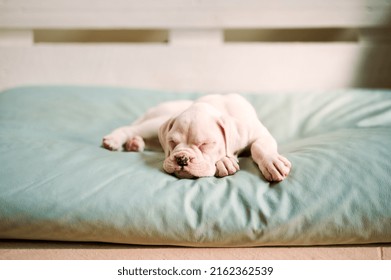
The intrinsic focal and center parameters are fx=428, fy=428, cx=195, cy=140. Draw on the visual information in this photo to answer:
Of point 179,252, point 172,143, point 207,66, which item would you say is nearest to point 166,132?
point 172,143

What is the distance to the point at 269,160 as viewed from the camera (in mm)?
1424

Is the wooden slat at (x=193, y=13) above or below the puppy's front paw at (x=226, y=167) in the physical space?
above

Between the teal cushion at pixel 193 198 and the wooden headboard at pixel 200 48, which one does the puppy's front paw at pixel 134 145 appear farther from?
the wooden headboard at pixel 200 48

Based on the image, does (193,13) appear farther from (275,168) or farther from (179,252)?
(179,252)

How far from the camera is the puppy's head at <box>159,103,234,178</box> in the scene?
1436mm

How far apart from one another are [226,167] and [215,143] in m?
0.10

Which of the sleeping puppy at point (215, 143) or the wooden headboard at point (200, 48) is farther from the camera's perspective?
the wooden headboard at point (200, 48)

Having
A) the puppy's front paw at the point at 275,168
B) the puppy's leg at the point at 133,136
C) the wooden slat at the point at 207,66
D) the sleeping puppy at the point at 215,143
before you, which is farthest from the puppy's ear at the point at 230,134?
the wooden slat at the point at 207,66

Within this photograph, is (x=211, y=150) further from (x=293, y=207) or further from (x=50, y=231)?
(x=50, y=231)

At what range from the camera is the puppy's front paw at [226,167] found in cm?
147

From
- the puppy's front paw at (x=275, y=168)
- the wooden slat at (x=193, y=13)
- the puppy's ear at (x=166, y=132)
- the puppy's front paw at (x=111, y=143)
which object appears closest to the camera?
the puppy's front paw at (x=275, y=168)

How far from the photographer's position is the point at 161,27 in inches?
110

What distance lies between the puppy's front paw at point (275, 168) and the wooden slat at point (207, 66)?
150 centimetres

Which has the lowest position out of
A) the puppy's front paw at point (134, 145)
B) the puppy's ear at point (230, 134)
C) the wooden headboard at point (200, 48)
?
the puppy's front paw at point (134, 145)
